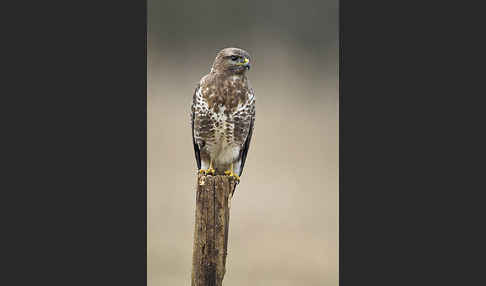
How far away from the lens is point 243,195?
14.0ft

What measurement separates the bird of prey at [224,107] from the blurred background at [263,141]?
0.16 meters

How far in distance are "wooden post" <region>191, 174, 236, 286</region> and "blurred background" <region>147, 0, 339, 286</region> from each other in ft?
1.13

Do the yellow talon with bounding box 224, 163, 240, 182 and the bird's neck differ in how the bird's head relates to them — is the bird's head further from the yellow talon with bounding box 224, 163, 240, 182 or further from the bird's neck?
the yellow talon with bounding box 224, 163, 240, 182

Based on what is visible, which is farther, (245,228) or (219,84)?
(245,228)

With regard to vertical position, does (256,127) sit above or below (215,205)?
above

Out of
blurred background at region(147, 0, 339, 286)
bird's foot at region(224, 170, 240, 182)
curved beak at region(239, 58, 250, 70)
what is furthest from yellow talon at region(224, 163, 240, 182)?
curved beak at region(239, 58, 250, 70)

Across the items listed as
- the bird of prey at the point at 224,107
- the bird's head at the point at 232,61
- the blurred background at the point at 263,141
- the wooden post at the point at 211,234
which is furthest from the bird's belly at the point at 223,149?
the bird's head at the point at 232,61

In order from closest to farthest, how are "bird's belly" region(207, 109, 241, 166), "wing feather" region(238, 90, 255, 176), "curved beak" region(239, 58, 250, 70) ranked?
"curved beak" region(239, 58, 250, 70)
"bird's belly" region(207, 109, 241, 166)
"wing feather" region(238, 90, 255, 176)

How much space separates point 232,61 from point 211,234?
133 cm

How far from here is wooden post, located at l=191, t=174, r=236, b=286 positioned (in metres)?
3.71
